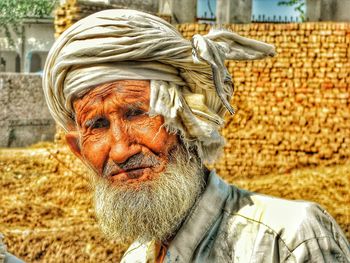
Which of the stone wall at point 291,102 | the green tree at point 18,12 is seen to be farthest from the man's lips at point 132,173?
the green tree at point 18,12

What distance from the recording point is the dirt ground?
33.5ft

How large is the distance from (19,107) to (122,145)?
14118mm

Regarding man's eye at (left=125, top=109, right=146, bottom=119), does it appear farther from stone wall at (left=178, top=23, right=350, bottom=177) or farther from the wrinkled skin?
stone wall at (left=178, top=23, right=350, bottom=177)

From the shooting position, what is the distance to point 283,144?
12078 mm

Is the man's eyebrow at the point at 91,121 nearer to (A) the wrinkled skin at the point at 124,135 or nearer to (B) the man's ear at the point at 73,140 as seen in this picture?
(A) the wrinkled skin at the point at 124,135

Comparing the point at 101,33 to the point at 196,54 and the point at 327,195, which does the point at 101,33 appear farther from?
the point at 327,195

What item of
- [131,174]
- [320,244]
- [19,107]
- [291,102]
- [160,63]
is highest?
[160,63]

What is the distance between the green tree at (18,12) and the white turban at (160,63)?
20.6 m

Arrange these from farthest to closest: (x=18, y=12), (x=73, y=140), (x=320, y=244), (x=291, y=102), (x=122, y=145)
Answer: (x=18, y=12)
(x=291, y=102)
(x=73, y=140)
(x=122, y=145)
(x=320, y=244)

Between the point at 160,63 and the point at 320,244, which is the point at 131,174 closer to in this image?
the point at 160,63

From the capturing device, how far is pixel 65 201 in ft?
39.3

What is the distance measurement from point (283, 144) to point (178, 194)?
973 centimetres

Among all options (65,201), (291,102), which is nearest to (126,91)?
(65,201)

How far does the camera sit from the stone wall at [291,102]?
11.8 metres
